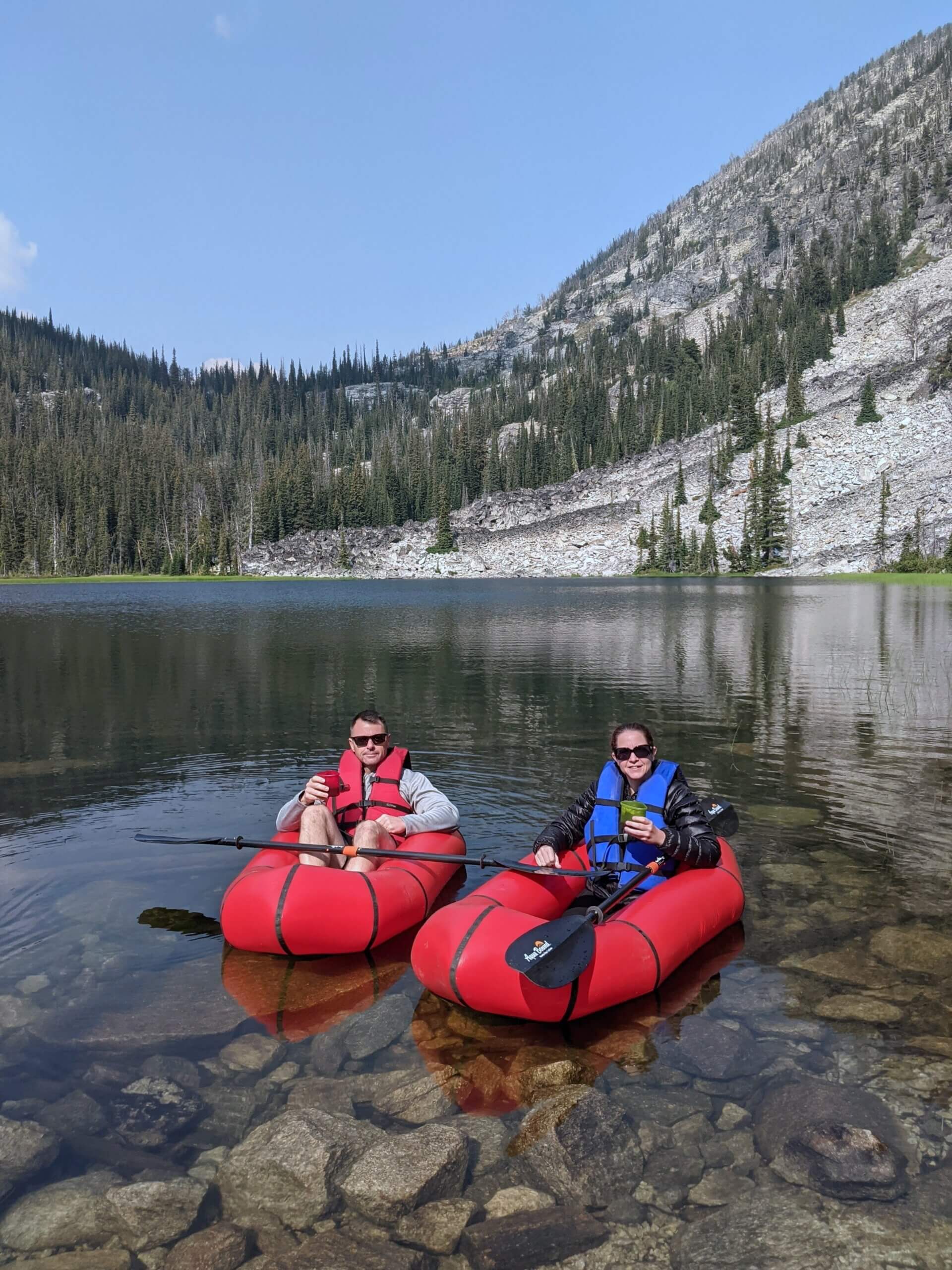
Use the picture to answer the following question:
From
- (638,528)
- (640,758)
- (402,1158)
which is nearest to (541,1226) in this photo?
(402,1158)

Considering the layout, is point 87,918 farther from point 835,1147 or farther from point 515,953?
point 835,1147

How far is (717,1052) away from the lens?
6297 millimetres

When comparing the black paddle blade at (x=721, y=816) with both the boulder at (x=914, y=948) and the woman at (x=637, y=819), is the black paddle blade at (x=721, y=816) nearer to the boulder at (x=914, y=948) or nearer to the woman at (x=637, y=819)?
the woman at (x=637, y=819)

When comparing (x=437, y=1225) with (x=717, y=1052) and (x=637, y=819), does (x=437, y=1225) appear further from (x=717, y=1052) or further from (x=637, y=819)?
(x=637, y=819)

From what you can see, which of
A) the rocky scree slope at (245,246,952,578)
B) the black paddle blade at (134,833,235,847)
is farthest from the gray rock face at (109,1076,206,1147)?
the rocky scree slope at (245,246,952,578)

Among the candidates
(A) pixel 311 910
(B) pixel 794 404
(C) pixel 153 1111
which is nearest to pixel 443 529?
(B) pixel 794 404

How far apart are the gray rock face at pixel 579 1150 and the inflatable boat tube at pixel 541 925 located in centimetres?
85

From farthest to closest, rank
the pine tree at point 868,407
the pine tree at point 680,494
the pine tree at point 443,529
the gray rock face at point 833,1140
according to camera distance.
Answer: the pine tree at point 443,529
the pine tree at point 680,494
the pine tree at point 868,407
the gray rock face at point 833,1140

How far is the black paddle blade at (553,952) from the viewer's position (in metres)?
6.27

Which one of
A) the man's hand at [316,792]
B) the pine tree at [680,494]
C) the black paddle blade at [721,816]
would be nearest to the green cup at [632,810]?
the black paddle blade at [721,816]

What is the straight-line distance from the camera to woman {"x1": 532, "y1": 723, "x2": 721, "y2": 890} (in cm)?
807

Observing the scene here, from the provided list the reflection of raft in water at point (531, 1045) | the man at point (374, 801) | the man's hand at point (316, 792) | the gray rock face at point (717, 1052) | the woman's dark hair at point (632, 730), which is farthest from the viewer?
the man at point (374, 801)

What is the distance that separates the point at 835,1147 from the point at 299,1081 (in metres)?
3.64

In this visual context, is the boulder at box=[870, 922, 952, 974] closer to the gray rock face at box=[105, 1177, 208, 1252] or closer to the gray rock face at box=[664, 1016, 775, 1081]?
the gray rock face at box=[664, 1016, 775, 1081]
